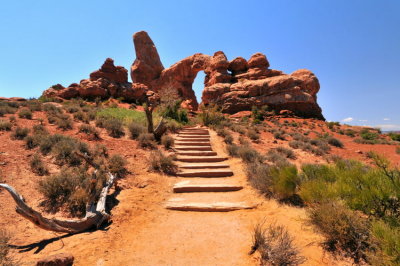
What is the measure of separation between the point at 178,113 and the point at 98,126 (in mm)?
8536

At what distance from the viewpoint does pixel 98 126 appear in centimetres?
994

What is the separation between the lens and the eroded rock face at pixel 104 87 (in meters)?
26.5

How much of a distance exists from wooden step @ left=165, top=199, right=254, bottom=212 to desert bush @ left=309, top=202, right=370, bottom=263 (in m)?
1.78

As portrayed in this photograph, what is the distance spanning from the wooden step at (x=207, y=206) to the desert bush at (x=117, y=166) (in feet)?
6.86

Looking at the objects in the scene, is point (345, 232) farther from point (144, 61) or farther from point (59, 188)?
point (144, 61)

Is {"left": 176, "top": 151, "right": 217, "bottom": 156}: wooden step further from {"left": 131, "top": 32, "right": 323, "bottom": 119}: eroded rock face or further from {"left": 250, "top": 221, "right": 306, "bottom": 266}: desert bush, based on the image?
{"left": 131, "top": 32, "right": 323, "bottom": 119}: eroded rock face

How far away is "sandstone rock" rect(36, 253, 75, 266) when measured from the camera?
231 centimetres

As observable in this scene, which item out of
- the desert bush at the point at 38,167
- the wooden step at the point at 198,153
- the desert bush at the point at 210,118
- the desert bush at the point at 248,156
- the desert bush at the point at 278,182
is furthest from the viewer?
the desert bush at the point at 210,118

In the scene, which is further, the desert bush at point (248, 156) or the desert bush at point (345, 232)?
the desert bush at point (248, 156)

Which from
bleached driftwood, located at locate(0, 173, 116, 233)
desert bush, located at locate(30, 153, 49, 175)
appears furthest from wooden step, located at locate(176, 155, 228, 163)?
desert bush, located at locate(30, 153, 49, 175)

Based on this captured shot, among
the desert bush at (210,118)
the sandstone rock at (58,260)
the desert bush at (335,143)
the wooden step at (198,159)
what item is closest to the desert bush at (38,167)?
the sandstone rock at (58,260)

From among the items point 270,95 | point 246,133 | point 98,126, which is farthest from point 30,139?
point 270,95

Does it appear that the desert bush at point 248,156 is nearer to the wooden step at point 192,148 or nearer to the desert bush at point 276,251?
the wooden step at point 192,148

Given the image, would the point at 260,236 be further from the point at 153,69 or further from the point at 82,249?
the point at 153,69
